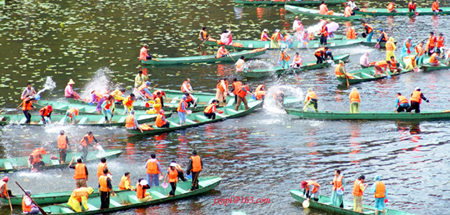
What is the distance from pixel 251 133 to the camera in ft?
103

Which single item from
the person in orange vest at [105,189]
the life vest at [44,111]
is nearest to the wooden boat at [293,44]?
the life vest at [44,111]

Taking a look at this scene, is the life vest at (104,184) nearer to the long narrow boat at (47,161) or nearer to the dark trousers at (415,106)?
the long narrow boat at (47,161)

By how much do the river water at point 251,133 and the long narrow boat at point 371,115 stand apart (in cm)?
46

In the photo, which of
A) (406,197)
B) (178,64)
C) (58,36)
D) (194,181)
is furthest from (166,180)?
(58,36)

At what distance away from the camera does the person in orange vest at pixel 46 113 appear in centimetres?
3312

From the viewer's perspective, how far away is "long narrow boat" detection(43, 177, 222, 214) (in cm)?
2261

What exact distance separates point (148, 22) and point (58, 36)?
9688 millimetres

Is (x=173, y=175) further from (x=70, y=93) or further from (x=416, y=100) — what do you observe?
(x=70, y=93)

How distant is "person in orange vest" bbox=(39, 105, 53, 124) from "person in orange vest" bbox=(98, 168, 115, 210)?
12.0 m

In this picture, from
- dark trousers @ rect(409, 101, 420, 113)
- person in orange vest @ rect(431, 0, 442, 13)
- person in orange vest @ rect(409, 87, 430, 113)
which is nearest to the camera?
person in orange vest @ rect(409, 87, 430, 113)

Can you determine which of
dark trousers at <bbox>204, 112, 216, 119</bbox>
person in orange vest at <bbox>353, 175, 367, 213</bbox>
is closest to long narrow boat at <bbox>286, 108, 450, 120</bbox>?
dark trousers at <bbox>204, 112, 216, 119</bbox>

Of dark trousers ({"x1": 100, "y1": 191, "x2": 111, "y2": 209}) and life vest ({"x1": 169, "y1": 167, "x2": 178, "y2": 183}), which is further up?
life vest ({"x1": 169, "y1": 167, "x2": 178, "y2": 183})

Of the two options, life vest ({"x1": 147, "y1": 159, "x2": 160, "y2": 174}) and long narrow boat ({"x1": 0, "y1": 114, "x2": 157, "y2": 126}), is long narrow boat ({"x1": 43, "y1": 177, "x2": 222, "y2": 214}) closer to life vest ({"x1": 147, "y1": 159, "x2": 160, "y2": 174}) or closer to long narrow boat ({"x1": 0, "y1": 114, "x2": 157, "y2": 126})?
life vest ({"x1": 147, "y1": 159, "x2": 160, "y2": 174})

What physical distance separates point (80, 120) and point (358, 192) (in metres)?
18.7
